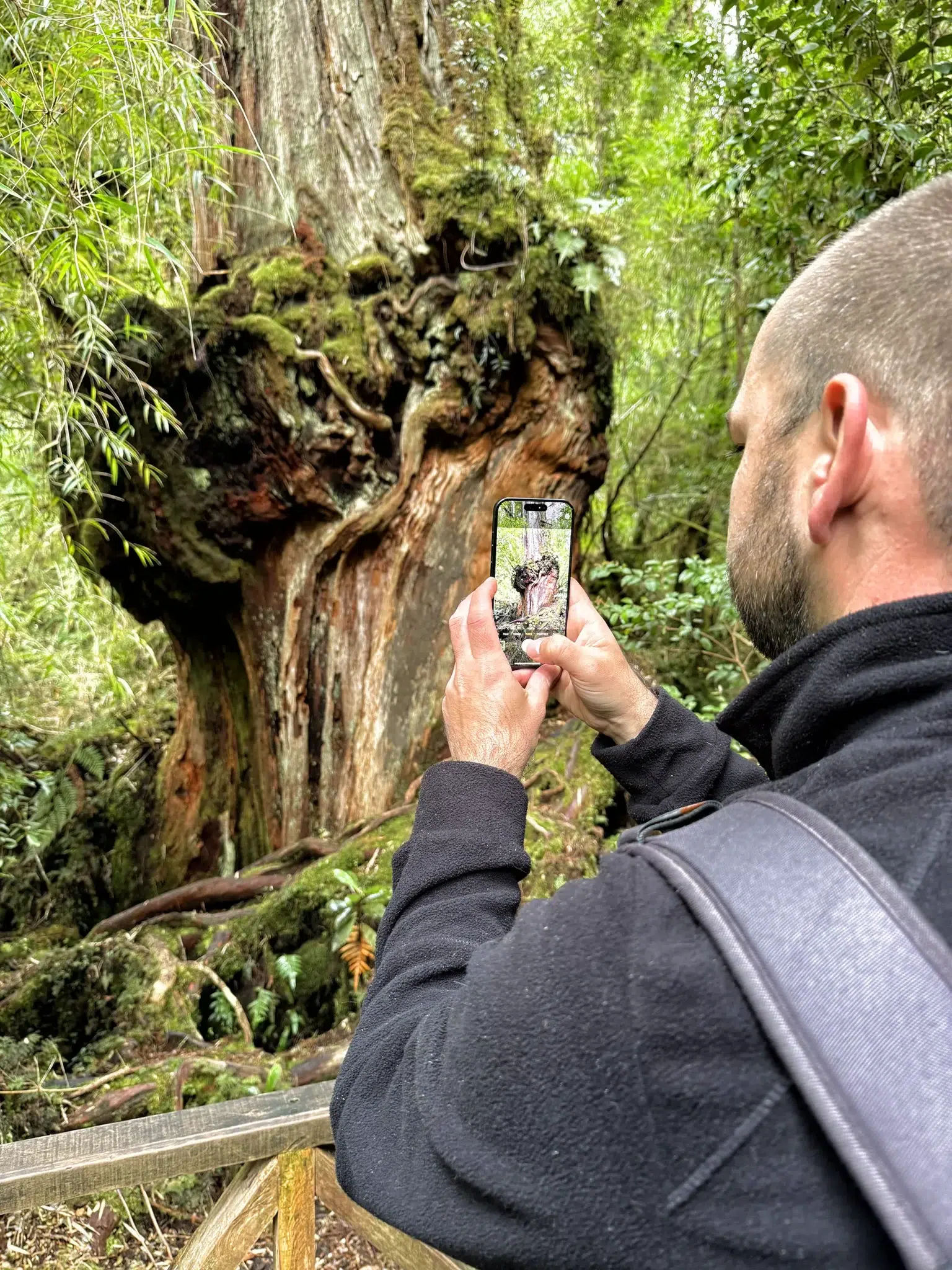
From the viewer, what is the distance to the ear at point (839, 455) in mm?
985

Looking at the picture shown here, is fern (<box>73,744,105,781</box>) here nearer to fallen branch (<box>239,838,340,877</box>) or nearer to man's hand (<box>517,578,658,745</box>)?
fallen branch (<box>239,838,340,877</box>)

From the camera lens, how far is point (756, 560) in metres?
1.17

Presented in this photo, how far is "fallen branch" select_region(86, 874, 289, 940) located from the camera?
3.55 meters

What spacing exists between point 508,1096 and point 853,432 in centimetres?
84

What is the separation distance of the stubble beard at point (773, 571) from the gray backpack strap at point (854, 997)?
43 cm

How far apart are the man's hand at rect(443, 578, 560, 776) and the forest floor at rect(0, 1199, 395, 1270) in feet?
6.58

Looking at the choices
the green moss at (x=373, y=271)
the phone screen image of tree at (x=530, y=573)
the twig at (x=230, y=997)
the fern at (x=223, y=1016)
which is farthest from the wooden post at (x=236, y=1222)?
the green moss at (x=373, y=271)

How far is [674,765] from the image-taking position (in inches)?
63.3

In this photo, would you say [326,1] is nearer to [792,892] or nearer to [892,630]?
[892,630]

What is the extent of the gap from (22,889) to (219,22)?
180 inches

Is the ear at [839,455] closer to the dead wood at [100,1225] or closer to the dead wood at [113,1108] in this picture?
the dead wood at [113,1108]

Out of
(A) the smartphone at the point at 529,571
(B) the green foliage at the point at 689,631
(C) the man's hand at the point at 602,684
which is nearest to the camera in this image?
(C) the man's hand at the point at 602,684

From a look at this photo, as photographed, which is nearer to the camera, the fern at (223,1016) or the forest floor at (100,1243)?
the forest floor at (100,1243)

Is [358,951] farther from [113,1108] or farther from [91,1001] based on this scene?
[91,1001]
